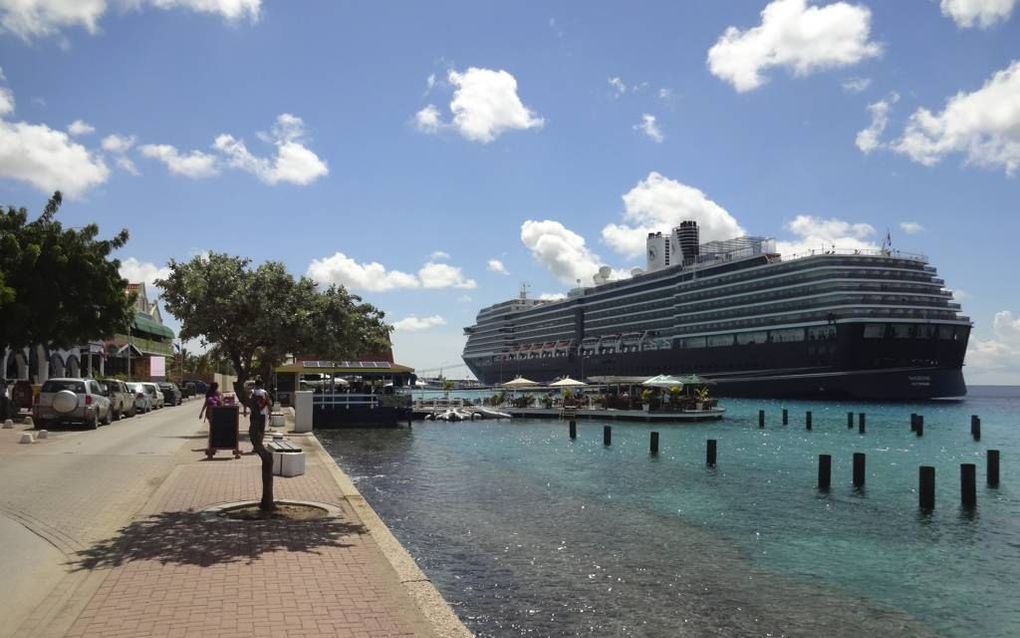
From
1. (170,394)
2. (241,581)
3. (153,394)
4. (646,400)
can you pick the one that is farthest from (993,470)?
(170,394)

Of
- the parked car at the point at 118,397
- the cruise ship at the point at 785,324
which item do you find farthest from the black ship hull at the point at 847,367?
the parked car at the point at 118,397

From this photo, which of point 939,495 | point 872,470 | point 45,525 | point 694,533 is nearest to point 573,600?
point 694,533

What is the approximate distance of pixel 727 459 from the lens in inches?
1117

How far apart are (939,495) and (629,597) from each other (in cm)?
1450

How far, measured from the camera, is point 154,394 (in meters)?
42.0

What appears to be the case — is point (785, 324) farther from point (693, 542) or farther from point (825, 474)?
point (693, 542)

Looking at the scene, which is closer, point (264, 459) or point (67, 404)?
point (264, 459)

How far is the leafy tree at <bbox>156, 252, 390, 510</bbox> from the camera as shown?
20.5 m

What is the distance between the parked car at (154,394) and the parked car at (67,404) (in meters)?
14.4

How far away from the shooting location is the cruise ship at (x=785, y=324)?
257 feet

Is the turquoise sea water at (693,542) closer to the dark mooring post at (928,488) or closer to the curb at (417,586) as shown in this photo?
the dark mooring post at (928,488)

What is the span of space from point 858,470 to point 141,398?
31.8 meters

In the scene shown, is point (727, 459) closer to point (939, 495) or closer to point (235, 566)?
point (939, 495)

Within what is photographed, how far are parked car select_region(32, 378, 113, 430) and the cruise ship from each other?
56.3 meters
